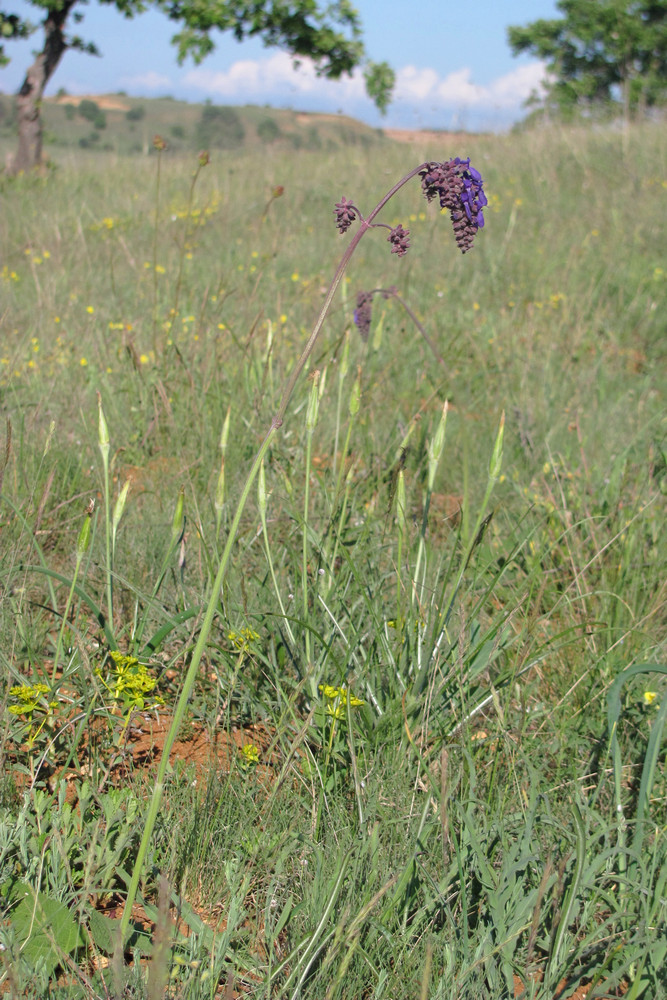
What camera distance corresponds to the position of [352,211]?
0.96 m

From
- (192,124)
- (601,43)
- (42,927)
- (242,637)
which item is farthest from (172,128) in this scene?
(42,927)

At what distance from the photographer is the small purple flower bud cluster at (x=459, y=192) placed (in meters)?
0.92

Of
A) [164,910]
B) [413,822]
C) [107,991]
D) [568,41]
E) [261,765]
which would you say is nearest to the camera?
[164,910]

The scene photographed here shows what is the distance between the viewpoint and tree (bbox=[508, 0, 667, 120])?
70.3 ft

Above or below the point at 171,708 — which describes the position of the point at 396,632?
above

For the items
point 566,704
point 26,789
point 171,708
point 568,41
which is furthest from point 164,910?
point 568,41

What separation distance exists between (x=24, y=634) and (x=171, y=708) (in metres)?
0.32

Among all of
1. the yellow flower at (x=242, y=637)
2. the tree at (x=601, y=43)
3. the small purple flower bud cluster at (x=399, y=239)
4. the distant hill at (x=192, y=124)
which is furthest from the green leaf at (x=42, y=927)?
the tree at (x=601, y=43)

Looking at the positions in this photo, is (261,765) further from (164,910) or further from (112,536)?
(164,910)

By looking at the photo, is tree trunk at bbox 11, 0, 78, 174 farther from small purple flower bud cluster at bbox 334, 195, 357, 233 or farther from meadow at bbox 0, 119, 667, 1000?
small purple flower bud cluster at bbox 334, 195, 357, 233

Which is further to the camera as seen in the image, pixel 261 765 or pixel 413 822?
pixel 261 765

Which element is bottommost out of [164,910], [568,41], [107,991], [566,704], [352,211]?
[107,991]

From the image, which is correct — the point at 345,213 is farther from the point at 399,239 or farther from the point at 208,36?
the point at 208,36

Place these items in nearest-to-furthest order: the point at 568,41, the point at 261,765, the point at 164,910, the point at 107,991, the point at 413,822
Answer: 1. the point at 164,910
2. the point at 107,991
3. the point at 413,822
4. the point at 261,765
5. the point at 568,41
